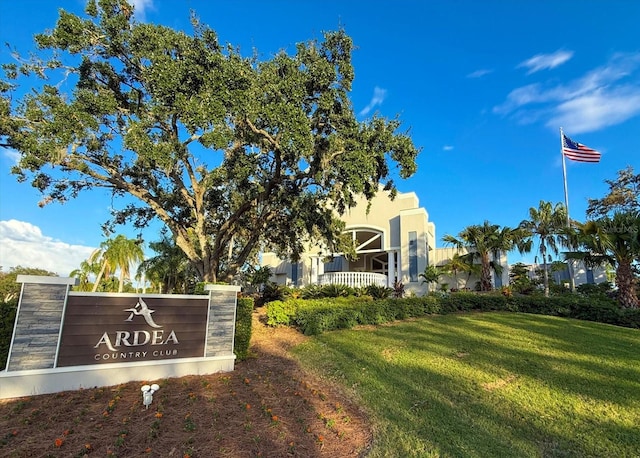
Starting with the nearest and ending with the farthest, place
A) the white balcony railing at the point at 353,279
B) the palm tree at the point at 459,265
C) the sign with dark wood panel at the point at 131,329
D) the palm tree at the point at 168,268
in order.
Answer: the sign with dark wood panel at the point at 131,329
the white balcony railing at the point at 353,279
the palm tree at the point at 459,265
the palm tree at the point at 168,268

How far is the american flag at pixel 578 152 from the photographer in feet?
59.2

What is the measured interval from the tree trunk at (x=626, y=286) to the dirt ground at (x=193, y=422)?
1235cm

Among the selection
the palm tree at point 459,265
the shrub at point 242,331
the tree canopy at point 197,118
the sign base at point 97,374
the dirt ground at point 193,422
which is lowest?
the dirt ground at point 193,422

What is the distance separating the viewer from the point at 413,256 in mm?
17734

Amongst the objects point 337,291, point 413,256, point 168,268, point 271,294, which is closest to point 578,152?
point 413,256

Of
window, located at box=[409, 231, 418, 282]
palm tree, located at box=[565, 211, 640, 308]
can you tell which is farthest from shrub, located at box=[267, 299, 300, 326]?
palm tree, located at box=[565, 211, 640, 308]

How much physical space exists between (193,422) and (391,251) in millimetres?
15484

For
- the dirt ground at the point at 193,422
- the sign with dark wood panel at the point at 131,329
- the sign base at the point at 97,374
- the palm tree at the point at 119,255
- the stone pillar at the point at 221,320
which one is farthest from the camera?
the palm tree at the point at 119,255

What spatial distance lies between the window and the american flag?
9601 millimetres

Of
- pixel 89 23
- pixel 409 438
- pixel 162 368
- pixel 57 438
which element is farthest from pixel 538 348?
pixel 89 23

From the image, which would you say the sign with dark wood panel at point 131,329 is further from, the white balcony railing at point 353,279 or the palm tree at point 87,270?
the palm tree at point 87,270

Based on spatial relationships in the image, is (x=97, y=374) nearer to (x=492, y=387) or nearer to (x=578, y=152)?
(x=492, y=387)

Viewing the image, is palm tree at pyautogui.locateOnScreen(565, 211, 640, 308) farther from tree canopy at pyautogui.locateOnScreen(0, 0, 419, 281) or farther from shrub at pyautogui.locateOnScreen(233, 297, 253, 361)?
shrub at pyautogui.locateOnScreen(233, 297, 253, 361)

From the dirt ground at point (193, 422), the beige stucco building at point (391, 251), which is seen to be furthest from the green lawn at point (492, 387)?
the beige stucco building at point (391, 251)
